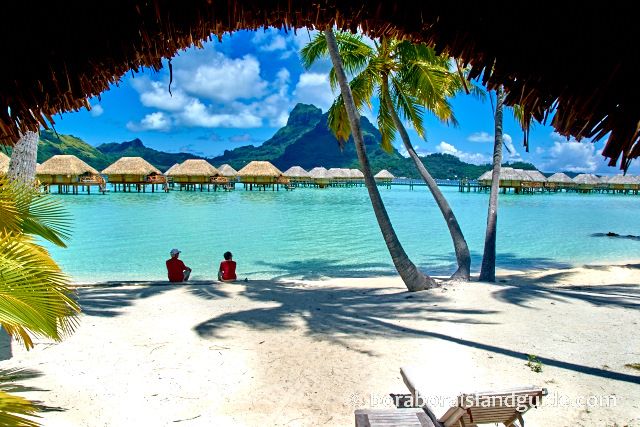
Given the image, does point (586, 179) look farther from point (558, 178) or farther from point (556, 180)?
point (556, 180)

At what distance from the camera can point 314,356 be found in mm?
3523

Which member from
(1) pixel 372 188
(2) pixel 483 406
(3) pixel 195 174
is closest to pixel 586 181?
(3) pixel 195 174

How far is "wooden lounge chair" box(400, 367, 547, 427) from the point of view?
1.93 m

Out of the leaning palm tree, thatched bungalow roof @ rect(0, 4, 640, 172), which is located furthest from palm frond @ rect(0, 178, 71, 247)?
thatched bungalow roof @ rect(0, 4, 640, 172)

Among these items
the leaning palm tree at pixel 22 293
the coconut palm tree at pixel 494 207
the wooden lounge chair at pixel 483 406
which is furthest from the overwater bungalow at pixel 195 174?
the wooden lounge chair at pixel 483 406

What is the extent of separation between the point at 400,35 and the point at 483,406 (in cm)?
205

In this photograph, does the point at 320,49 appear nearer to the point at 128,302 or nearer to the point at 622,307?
the point at 128,302

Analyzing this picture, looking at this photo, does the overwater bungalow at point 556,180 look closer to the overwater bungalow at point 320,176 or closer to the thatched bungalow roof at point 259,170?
the overwater bungalow at point 320,176

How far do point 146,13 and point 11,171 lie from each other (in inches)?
173

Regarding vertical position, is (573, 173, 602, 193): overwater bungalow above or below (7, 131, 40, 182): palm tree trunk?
above

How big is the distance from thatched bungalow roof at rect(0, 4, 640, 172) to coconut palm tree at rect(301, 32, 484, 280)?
5.15 m

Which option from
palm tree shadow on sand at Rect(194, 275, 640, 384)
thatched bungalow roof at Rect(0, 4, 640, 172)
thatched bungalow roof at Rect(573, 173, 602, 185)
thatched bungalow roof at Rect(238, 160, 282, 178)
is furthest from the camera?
thatched bungalow roof at Rect(573, 173, 602, 185)

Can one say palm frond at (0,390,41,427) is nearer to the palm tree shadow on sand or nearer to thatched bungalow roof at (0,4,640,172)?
thatched bungalow roof at (0,4,640,172)

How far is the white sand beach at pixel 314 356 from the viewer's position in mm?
2650
